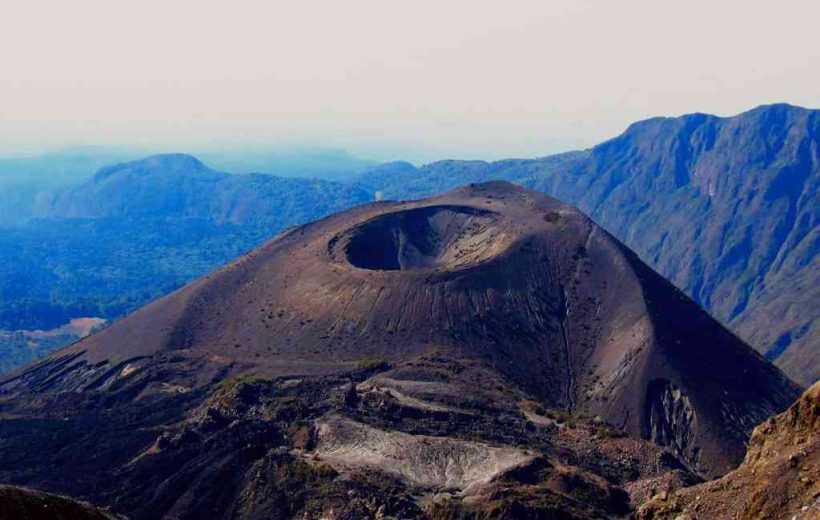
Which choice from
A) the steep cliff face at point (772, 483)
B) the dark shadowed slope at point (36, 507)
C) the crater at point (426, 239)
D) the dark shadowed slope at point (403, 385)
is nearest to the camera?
the steep cliff face at point (772, 483)

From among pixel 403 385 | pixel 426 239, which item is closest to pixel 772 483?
pixel 403 385

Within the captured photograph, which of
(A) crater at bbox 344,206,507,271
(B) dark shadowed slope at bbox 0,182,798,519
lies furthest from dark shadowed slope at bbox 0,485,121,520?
(A) crater at bbox 344,206,507,271

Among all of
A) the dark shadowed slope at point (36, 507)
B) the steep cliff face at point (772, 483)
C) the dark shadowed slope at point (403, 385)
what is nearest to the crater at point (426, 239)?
the dark shadowed slope at point (403, 385)

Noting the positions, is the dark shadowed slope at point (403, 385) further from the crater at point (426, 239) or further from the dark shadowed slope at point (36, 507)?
the dark shadowed slope at point (36, 507)

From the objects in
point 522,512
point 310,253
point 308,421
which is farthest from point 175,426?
point 310,253

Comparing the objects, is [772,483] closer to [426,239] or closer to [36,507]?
[36,507]

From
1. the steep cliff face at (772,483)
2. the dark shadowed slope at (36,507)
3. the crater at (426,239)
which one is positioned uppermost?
the steep cliff face at (772,483)

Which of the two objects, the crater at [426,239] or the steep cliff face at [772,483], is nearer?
the steep cliff face at [772,483]
